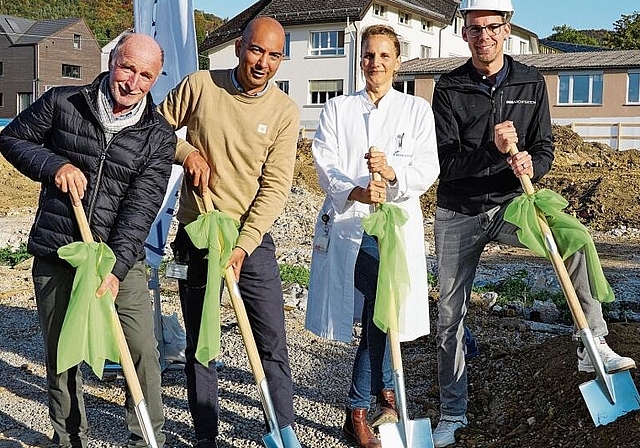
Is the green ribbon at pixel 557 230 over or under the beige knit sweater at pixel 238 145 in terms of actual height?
under

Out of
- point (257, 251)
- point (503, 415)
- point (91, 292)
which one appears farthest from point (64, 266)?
point (503, 415)

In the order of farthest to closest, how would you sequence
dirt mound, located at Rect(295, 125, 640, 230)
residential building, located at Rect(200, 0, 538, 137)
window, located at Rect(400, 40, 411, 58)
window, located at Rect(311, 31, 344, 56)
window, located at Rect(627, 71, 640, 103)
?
window, located at Rect(400, 40, 411, 58) < window, located at Rect(311, 31, 344, 56) < residential building, located at Rect(200, 0, 538, 137) < window, located at Rect(627, 71, 640, 103) < dirt mound, located at Rect(295, 125, 640, 230)

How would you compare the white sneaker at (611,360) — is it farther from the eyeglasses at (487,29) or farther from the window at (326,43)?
the window at (326,43)

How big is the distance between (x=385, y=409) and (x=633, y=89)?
94.9 ft

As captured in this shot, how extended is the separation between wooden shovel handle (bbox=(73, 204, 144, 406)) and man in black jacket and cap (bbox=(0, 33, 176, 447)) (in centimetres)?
8

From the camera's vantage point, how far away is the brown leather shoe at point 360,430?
429 centimetres

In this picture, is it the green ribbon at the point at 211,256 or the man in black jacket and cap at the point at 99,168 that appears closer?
the man in black jacket and cap at the point at 99,168

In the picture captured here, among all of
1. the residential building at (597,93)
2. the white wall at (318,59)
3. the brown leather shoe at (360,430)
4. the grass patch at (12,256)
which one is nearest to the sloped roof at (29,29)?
the white wall at (318,59)

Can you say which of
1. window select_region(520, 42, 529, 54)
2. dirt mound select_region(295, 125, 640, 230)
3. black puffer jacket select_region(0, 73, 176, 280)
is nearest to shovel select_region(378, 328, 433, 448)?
black puffer jacket select_region(0, 73, 176, 280)

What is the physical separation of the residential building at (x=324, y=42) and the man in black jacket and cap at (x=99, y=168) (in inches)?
1112

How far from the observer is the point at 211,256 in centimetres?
370

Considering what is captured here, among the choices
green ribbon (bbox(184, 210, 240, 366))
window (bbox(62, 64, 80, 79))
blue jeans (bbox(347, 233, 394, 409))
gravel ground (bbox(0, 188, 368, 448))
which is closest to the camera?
green ribbon (bbox(184, 210, 240, 366))

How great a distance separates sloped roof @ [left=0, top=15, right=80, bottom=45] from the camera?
2021 inches

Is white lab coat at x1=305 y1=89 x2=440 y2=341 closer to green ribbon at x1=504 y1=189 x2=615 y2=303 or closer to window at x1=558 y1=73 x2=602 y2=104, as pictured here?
green ribbon at x1=504 y1=189 x2=615 y2=303
